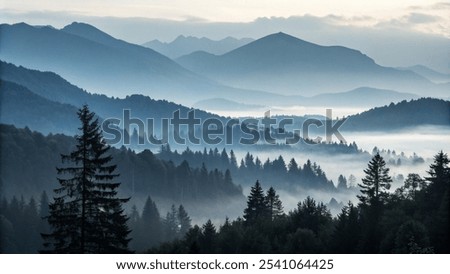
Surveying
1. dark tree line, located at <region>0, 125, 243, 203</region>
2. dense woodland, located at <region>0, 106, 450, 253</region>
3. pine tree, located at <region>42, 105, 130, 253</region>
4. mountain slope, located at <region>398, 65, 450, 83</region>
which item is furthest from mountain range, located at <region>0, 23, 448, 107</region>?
pine tree, located at <region>42, 105, 130, 253</region>

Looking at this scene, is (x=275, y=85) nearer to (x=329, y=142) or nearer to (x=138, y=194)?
(x=329, y=142)

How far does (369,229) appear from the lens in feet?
144

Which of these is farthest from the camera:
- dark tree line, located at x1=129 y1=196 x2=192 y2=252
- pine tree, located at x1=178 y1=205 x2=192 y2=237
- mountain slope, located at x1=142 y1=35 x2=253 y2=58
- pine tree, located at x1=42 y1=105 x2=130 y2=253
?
pine tree, located at x1=178 y1=205 x2=192 y2=237

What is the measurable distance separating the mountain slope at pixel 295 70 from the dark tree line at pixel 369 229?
88351mm

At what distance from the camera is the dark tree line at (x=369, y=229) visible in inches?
1649

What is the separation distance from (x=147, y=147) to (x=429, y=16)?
12626cm

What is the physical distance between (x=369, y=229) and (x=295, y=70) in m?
146

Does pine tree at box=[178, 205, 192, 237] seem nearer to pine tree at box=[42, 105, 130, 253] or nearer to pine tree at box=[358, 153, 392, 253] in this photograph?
pine tree at box=[358, 153, 392, 253]

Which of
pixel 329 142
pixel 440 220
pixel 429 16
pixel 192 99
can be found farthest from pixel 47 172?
pixel 440 220

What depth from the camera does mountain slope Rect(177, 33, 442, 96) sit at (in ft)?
500

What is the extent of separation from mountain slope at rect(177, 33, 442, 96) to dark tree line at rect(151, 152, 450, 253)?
290 feet

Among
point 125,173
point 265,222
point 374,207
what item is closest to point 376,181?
point 265,222

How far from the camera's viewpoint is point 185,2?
2422 inches

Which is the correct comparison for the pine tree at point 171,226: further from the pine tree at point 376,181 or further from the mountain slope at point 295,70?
the pine tree at point 376,181
